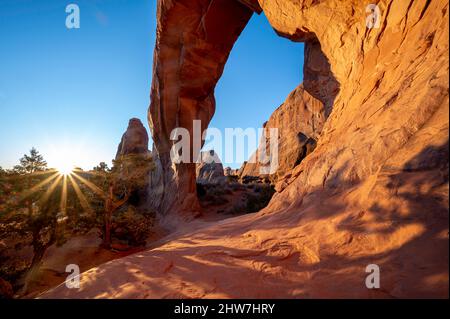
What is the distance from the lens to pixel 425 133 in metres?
2.02

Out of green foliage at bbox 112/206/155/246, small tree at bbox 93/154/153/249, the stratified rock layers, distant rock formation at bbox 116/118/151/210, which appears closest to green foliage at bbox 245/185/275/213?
green foliage at bbox 112/206/155/246

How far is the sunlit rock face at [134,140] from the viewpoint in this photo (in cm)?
2359

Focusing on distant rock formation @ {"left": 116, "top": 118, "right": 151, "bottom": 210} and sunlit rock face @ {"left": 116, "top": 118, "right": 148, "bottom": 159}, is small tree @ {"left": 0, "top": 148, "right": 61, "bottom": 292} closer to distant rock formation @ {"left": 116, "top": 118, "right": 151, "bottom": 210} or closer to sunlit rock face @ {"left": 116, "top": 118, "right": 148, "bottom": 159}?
distant rock formation @ {"left": 116, "top": 118, "right": 151, "bottom": 210}

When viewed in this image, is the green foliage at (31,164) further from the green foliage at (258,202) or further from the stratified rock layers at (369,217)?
the green foliage at (258,202)

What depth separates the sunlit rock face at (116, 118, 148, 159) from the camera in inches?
929

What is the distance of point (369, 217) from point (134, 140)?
2544 centimetres

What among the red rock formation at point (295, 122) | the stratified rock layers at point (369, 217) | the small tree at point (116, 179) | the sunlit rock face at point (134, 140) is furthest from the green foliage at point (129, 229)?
the sunlit rock face at point (134, 140)

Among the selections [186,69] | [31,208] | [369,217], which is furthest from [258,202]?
[369,217]

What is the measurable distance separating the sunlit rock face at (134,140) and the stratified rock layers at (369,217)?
22.6m

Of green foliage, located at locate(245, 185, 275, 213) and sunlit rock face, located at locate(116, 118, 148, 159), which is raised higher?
sunlit rock face, located at locate(116, 118, 148, 159)

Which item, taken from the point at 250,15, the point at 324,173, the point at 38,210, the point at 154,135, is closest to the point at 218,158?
the point at 154,135

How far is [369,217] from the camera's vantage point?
2.06 metres

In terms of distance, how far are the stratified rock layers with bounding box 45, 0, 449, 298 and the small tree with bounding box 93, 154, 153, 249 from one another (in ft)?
19.1
